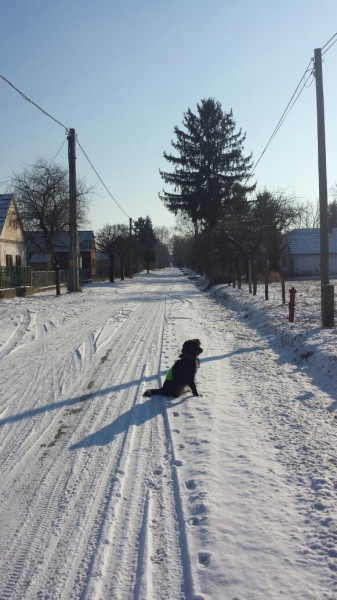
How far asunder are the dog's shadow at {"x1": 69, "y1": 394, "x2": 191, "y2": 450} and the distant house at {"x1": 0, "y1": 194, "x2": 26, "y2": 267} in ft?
99.4

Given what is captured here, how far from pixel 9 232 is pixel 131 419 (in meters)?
33.5

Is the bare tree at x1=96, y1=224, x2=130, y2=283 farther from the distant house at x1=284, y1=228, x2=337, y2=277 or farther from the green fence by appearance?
the green fence

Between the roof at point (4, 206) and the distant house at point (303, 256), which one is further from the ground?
the roof at point (4, 206)

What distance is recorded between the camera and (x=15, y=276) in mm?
31578

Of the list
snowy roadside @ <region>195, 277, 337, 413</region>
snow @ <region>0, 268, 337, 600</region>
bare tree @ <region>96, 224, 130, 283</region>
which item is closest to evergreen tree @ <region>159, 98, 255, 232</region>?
bare tree @ <region>96, 224, 130, 283</region>

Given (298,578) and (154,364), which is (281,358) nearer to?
(154,364)

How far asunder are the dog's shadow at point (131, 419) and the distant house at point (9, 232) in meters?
30.3

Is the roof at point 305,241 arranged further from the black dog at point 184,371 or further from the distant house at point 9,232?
the black dog at point 184,371

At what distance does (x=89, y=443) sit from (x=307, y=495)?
7.76ft

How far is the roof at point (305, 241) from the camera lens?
175 feet

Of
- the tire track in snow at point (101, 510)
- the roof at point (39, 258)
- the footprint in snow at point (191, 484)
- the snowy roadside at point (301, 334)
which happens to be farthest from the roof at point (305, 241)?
the footprint in snow at point (191, 484)

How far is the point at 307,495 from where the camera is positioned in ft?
A: 14.1

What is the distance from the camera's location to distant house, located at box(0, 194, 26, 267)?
3631cm

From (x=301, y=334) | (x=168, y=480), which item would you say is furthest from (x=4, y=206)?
(x=168, y=480)
